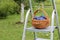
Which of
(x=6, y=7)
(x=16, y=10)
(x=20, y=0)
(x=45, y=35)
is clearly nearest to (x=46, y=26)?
(x=45, y=35)

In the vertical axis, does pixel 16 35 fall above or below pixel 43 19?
below

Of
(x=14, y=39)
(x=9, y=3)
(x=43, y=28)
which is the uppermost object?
(x=9, y=3)

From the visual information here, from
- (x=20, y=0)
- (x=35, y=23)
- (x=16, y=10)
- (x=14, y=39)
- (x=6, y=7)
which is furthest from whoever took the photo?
(x=16, y=10)

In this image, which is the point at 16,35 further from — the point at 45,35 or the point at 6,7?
the point at 6,7

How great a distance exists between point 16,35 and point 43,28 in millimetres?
3599

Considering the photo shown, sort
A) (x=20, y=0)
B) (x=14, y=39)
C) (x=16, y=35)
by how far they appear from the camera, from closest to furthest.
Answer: (x=14, y=39)
(x=16, y=35)
(x=20, y=0)

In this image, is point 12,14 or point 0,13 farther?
point 12,14

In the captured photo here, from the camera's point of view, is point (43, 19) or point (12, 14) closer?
point (43, 19)

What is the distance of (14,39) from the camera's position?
638cm

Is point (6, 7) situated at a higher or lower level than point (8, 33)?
higher

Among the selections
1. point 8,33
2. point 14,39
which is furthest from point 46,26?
point 8,33

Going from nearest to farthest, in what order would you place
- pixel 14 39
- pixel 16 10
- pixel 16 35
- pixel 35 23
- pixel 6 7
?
pixel 35 23 → pixel 14 39 → pixel 16 35 → pixel 6 7 → pixel 16 10

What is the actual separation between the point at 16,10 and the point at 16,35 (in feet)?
22.9

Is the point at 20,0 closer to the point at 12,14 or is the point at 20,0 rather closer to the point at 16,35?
the point at 16,35
